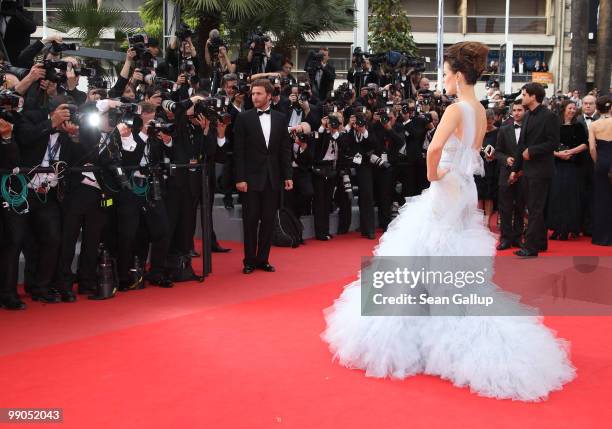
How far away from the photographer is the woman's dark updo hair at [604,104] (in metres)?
9.98

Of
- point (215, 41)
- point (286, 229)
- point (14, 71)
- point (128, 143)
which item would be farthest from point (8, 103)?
point (286, 229)

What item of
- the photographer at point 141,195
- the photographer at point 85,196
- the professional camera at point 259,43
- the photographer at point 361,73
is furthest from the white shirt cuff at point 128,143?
the photographer at point 361,73

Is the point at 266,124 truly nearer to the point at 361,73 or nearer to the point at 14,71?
the point at 14,71

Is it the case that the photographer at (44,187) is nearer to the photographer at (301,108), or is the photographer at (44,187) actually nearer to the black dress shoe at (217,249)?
the black dress shoe at (217,249)

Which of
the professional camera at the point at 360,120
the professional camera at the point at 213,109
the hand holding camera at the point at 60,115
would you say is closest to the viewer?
the hand holding camera at the point at 60,115

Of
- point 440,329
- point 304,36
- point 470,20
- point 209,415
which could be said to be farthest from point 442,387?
point 470,20

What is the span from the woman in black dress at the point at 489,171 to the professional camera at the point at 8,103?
6.32 metres

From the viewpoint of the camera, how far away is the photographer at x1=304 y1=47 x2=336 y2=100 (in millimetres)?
11914

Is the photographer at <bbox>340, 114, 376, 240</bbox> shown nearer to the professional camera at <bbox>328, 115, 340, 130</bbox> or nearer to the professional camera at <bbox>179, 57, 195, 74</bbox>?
the professional camera at <bbox>328, 115, 340, 130</bbox>

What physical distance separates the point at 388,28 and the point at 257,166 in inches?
873

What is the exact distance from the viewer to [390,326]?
459cm

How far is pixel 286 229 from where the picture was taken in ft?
31.6

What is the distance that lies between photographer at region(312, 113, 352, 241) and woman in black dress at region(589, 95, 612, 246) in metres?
3.09

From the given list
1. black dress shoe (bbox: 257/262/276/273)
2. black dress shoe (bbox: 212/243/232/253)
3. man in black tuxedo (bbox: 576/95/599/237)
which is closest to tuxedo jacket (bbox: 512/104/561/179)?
man in black tuxedo (bbox: 576/95/599/237)
